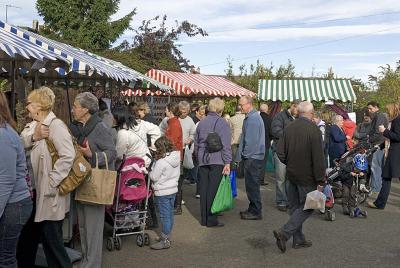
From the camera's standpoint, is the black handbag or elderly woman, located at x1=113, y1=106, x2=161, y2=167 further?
the black handbag

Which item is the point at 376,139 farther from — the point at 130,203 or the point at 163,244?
the point at 130,203

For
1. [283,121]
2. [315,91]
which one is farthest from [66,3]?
[283,121]

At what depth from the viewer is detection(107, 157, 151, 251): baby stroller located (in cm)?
620

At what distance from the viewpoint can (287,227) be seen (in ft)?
20.9

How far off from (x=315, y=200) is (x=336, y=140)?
494 centimetres

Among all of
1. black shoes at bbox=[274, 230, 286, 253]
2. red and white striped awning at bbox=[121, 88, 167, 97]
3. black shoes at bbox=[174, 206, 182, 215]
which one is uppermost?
red and white striped awning at bbox=[121, 88, 167, 97]

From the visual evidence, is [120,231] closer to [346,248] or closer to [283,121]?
[346,248]

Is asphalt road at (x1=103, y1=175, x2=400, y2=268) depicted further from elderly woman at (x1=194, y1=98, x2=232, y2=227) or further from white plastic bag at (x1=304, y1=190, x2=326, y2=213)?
white plastic bag at (x1=304, y1=190, x2=326, y2=213)

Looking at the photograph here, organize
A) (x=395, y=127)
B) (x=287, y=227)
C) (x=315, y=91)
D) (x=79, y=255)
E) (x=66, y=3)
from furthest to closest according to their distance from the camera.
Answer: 1. (x=66, y=3)
2. (x=315, y=91)
3. (x=395, y=127)
4. (x=287, y=227)
5. (x=79, y=255)

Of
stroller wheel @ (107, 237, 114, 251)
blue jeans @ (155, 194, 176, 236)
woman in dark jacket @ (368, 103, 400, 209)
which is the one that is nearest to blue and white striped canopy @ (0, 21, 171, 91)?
blue jeans @ (155, 194, 176, 236)

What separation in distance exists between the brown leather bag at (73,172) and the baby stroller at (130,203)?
1.54 meters

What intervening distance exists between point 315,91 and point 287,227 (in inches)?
566

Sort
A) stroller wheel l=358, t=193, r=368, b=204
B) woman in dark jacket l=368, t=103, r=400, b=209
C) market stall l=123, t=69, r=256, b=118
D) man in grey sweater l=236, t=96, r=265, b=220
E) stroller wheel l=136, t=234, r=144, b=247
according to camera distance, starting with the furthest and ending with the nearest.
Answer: market stall l=123, t=69, r=256, b=118
stroller wheel l=358, t=193, r=368, b=204
woman in dark jacket l=368, t=103, r=400, b=209
man in grey sweater l=236, t=96, r=265, b=220
stroller wheel l=136, t=234, r=144, b=247

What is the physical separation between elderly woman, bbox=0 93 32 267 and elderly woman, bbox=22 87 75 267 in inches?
18.4
